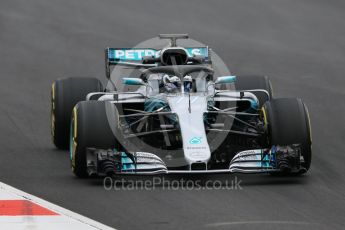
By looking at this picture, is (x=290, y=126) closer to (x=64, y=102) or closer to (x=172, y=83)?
(x=172, y=83)

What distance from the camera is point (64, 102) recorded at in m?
16.0

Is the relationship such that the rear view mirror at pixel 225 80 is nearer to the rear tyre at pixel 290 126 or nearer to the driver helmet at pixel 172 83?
the driver helmet at pixel 172 83

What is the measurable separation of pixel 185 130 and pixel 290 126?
1307mm

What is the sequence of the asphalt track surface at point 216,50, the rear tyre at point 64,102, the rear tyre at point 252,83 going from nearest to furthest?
1. the asphalt track surface at point 216,50
2. the rear tyre at point 64,102
3. the rear tyre at point 252,83

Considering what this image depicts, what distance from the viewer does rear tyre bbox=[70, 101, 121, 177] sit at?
13.4m

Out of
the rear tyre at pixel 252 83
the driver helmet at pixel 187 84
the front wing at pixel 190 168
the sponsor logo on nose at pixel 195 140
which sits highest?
the driver helmet at pixel 187 84

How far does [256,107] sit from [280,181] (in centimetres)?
182

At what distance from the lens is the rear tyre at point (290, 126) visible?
13.6 meters

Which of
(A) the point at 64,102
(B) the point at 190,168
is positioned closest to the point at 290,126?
(B) the point at 190,168

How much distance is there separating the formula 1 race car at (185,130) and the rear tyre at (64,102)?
715 millimetres

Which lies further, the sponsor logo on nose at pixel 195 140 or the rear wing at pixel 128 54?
the rear wing at pixel 128 54

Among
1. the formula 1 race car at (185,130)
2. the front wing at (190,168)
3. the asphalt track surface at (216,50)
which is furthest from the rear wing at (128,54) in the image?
the front wing at (190,168)

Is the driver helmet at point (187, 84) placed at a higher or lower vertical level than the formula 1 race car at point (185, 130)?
higher

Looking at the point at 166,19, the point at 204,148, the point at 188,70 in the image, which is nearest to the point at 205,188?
the point at 204,148
